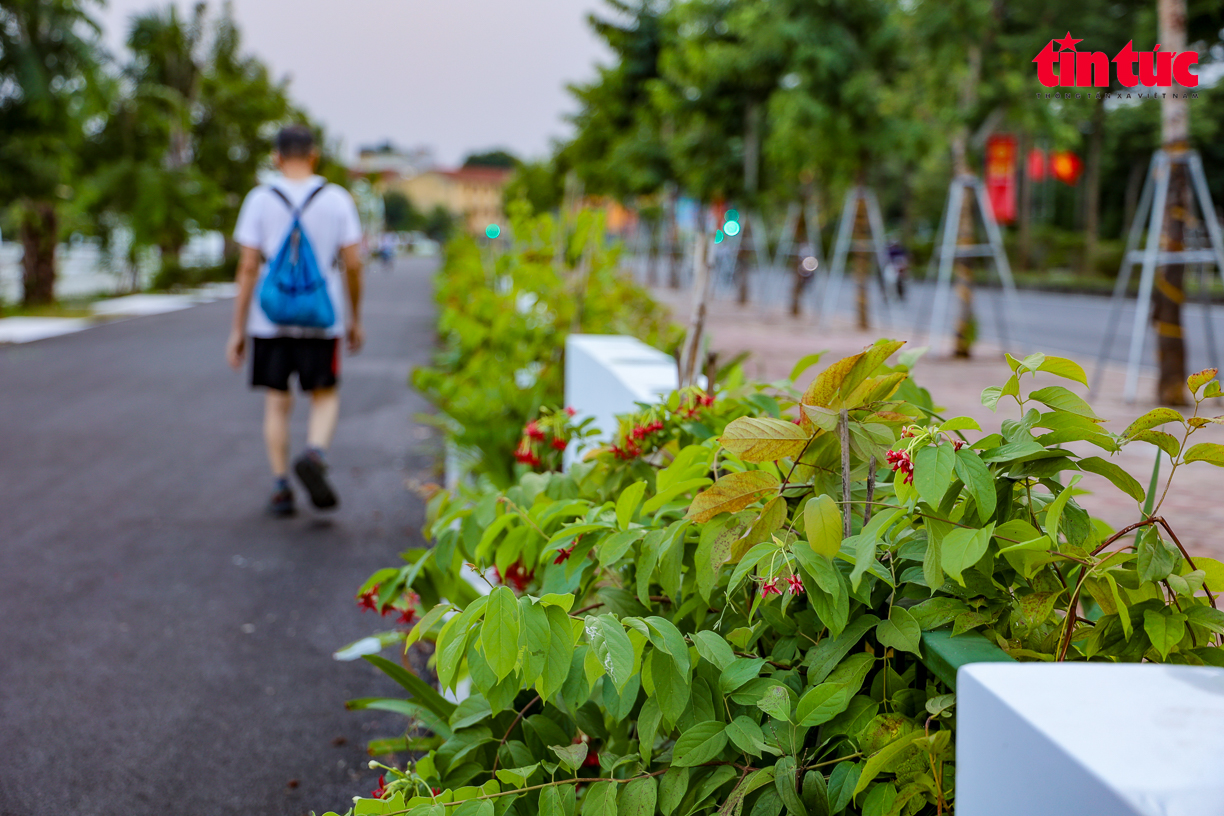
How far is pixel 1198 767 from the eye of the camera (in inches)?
38.1

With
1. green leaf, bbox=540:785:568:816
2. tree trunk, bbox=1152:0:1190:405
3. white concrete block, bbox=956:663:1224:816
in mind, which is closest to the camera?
white concrete block, bbox=956:663:1224:816

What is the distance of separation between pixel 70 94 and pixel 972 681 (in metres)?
19.6

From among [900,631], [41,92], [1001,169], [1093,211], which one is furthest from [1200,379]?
[1093,211]

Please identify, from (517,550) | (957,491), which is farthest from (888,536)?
(517,550)

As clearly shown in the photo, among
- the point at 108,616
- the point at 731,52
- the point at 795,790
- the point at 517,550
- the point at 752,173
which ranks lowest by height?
the point at 108,616

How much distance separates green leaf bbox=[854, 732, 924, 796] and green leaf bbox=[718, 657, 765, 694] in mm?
202

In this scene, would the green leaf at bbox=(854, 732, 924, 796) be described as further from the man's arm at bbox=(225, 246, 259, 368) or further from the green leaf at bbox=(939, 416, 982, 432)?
the man's arm at bbox=(225, 246, 259, 368)

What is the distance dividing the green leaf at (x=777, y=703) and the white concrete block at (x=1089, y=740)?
26 cm

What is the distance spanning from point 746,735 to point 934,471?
1.43ft

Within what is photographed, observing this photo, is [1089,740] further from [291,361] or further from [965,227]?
[965,227]

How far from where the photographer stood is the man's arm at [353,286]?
537cm

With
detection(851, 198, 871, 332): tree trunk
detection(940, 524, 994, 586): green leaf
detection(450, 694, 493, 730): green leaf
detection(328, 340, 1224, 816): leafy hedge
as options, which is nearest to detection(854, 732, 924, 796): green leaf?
detection(328, 340, 1224, 816): leafy hedge

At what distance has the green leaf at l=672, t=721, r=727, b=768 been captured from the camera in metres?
1.44

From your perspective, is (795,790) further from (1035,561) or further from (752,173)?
(752,173)
